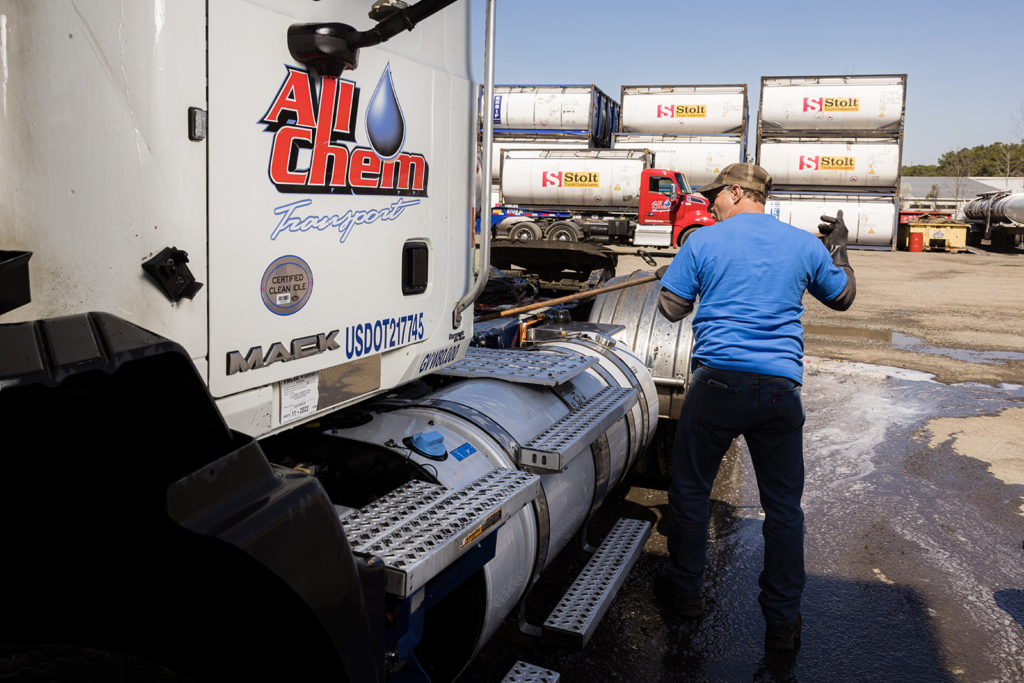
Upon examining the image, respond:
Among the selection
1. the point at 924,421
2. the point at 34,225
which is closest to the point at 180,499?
the point at 34,225

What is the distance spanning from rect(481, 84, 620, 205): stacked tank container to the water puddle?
21229 mm

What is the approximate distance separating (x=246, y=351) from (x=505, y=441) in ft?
4.30

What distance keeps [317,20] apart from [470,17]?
95cm

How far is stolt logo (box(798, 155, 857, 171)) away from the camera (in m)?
32.3

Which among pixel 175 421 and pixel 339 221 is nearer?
pixel 175 421

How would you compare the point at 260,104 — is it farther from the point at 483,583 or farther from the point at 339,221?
the point at 483,583

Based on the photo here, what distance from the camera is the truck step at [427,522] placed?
2.11 m

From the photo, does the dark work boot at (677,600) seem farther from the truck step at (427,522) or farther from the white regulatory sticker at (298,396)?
the white regulatory sticker at (298,396)

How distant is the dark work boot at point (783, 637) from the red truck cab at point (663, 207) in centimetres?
2336

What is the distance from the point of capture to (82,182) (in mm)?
1747

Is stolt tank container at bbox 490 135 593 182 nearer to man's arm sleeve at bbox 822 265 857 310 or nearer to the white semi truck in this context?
man's arm sleeve at bbox 822 265 857 310

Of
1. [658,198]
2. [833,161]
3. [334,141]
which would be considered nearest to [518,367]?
[334,141]

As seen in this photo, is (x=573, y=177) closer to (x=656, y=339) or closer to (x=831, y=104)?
(x=831, y=104)

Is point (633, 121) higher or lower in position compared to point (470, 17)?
higher
